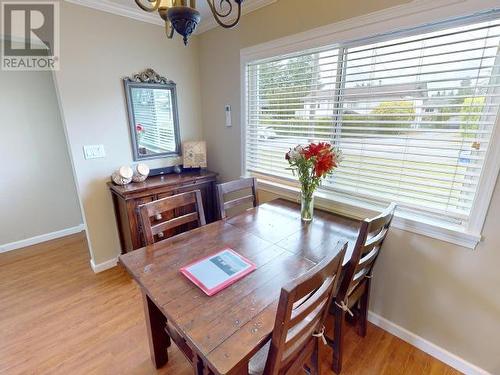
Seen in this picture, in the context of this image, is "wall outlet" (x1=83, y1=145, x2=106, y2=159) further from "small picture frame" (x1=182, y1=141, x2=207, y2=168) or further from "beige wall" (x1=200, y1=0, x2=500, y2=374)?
"beige wall" (x1=200, y1=0, x2=500, y2=374)

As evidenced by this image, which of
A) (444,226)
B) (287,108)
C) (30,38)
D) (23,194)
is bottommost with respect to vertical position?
(23,194)

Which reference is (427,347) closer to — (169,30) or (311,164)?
(311,164)

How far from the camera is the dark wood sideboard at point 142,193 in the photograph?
2211 millimetres

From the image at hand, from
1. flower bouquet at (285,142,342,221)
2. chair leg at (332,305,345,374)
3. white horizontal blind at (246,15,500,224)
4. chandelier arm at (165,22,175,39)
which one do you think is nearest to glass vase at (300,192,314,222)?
flower bouquet at (285,142,342,221)

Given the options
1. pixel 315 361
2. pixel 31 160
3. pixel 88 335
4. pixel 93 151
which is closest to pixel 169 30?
pixel 93 151

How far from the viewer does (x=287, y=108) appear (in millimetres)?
2164

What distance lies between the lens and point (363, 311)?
5.49 ft

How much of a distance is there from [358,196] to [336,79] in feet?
2.89

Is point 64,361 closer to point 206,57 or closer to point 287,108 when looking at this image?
point 287,108

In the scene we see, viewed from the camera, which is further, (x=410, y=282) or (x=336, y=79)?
(x=336, y=79)

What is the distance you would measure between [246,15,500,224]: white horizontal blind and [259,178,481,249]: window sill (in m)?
0.08

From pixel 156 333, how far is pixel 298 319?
1001mm

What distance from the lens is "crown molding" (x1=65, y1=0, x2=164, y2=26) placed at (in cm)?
201

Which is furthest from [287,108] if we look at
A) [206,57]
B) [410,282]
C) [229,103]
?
[410,282]
